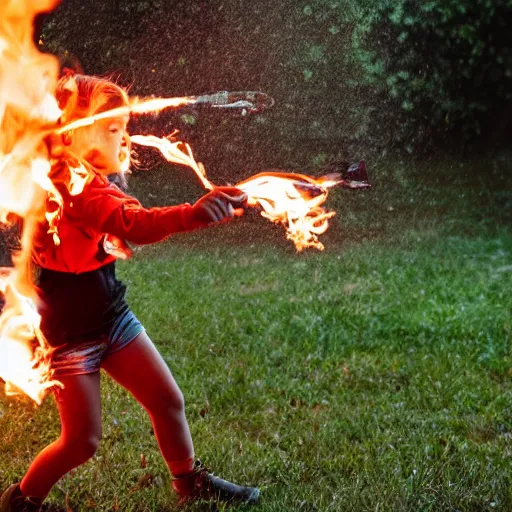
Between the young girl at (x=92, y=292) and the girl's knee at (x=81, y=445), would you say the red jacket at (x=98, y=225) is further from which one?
the girl's knee at (x=81, y=445)

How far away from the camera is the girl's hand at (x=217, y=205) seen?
2.33 metres

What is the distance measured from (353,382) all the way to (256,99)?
2526mm

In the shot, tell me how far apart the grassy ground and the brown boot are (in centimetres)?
37

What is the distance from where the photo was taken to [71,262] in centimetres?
269

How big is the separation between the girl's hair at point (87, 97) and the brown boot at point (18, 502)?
1.37 meters

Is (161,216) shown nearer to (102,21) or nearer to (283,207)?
(283,207)

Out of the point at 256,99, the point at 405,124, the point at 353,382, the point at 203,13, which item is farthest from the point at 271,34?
the point at 256,99

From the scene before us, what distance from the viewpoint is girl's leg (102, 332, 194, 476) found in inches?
113

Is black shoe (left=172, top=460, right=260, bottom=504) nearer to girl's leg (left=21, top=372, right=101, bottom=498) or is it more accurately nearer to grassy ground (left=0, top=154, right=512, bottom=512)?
grassy ground (left=0, top=154, right=512, bottom=512)

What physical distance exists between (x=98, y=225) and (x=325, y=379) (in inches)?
99.1

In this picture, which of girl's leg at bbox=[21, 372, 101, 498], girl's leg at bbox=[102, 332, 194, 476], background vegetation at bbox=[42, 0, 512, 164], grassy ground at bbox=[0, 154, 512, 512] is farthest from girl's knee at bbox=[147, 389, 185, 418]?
background vegetation at bbox=[42, 0, 512, 164]

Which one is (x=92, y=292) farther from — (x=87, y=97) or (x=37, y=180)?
(x=87, y=97)

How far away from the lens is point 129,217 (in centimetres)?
241

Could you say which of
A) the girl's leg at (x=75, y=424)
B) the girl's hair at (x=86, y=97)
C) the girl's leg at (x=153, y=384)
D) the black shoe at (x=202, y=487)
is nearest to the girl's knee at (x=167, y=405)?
the girl's leg at (x=153, y=384)
